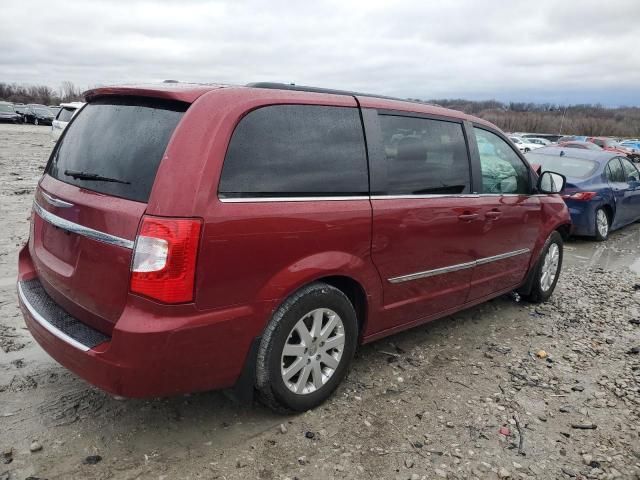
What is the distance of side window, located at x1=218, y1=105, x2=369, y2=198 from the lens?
267cm

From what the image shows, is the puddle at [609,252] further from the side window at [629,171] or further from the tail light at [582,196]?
the side window at [629,171]

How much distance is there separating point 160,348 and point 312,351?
0.97 meters

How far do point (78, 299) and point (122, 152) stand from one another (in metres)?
0.78

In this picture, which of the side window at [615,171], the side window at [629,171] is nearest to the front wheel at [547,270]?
the side window at [615,171]

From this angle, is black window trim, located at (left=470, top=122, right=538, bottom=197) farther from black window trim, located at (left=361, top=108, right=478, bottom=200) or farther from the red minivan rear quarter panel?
the red minivan rear quarter panel

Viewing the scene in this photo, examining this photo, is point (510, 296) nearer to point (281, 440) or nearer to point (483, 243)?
point (483, 243)

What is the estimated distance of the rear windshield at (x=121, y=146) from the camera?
2.60 m

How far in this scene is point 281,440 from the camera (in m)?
2.93

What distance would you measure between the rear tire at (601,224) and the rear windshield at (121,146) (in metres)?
8.34

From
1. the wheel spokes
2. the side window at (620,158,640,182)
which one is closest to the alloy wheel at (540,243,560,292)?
the wheel spokes

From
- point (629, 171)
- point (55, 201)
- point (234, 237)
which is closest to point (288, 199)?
point (234, 237)

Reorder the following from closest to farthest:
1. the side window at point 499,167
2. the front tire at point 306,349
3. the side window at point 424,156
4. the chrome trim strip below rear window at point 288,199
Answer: the chrome trim strip below rear window at point 288,199, the front tire at point 306,349, the side window at point 424,156, the side window at point 499,167

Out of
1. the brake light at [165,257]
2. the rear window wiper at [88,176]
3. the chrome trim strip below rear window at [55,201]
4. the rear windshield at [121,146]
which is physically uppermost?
the rear windshield at [121,146]

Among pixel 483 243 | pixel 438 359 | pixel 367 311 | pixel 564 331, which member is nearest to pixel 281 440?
pixel 367 311
